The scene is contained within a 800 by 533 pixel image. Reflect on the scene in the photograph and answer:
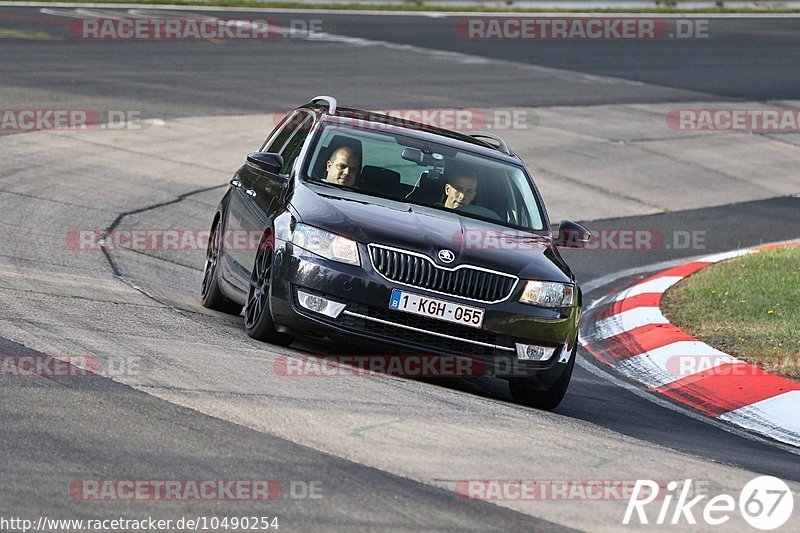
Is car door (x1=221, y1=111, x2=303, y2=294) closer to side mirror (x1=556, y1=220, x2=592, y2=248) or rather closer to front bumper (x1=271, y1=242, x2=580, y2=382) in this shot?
front bumper (x1=271, y1=242, x2=580, y2=382)

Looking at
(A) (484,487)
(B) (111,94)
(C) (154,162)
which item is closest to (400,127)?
(A) (484,487)

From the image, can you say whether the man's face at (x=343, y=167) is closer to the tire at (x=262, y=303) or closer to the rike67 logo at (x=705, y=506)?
the tire at (x=262, y=303)

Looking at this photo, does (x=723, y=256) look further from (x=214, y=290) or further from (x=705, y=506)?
(x=705, y=506)

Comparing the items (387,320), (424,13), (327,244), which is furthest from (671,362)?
(424,13)

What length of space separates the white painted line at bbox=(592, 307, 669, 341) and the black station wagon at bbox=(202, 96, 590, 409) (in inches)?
87.6

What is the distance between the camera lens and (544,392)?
855 centimetres

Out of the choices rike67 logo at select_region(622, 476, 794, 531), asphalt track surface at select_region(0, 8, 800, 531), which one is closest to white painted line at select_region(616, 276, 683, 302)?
asphalt track surface at select_region(0, 8, 800, 531)

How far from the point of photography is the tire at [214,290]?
10.2 metres

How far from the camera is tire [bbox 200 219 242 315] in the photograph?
402 inches

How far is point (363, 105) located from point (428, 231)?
1386 centimetres

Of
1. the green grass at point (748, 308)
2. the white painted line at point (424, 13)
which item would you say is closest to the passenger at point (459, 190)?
the green grass at point (748, 308)

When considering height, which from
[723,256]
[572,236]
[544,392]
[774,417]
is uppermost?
[572,236]

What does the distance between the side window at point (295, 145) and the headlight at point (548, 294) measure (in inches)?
79.4

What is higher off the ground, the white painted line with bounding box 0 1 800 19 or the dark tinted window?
the dark tinted window
